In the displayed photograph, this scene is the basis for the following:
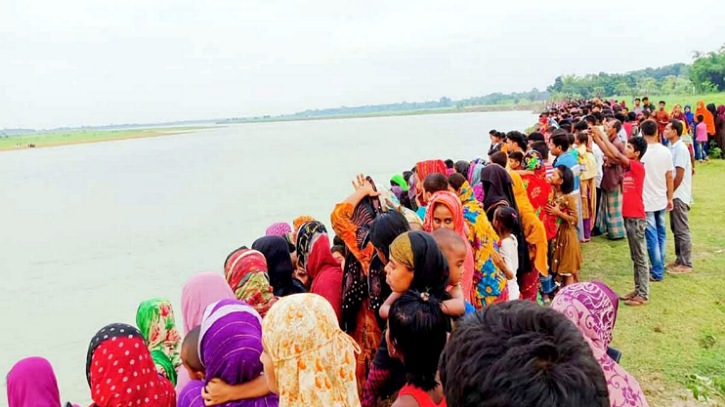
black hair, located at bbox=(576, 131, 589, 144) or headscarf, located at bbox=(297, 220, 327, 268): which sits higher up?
black hair, located at bbox=(576, 131, 589, 144)

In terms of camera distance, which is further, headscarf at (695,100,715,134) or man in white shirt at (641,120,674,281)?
headscarf at (695,100,715,134)

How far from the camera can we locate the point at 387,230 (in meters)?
2.69

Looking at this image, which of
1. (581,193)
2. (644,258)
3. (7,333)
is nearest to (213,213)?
(7,333)

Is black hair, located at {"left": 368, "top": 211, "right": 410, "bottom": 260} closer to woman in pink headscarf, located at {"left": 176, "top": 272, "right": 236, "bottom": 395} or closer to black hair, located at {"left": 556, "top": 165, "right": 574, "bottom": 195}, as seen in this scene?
woman in pink headscarf, located at {"left": 176, "top": 272, "right": 236, "bottom": 395}

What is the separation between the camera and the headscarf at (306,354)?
1698mm

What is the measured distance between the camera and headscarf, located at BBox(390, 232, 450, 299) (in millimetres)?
2273

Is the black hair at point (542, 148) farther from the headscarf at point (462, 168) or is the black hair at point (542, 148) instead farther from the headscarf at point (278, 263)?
the headscarf at point (278, 263)

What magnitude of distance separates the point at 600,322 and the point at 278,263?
1841 millimetres

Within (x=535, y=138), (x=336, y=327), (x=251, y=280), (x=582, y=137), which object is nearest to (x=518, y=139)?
(x=535, y=138)

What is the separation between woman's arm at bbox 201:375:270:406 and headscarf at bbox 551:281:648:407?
107 centimetres

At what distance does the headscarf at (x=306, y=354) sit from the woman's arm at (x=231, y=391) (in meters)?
0.17

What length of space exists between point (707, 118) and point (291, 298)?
14.2 metres

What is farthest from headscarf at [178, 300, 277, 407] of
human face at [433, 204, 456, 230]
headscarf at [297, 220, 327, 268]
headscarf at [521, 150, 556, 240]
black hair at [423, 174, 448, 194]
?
headscarf at [521, 150, 556, 240]

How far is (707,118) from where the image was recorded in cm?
1271
